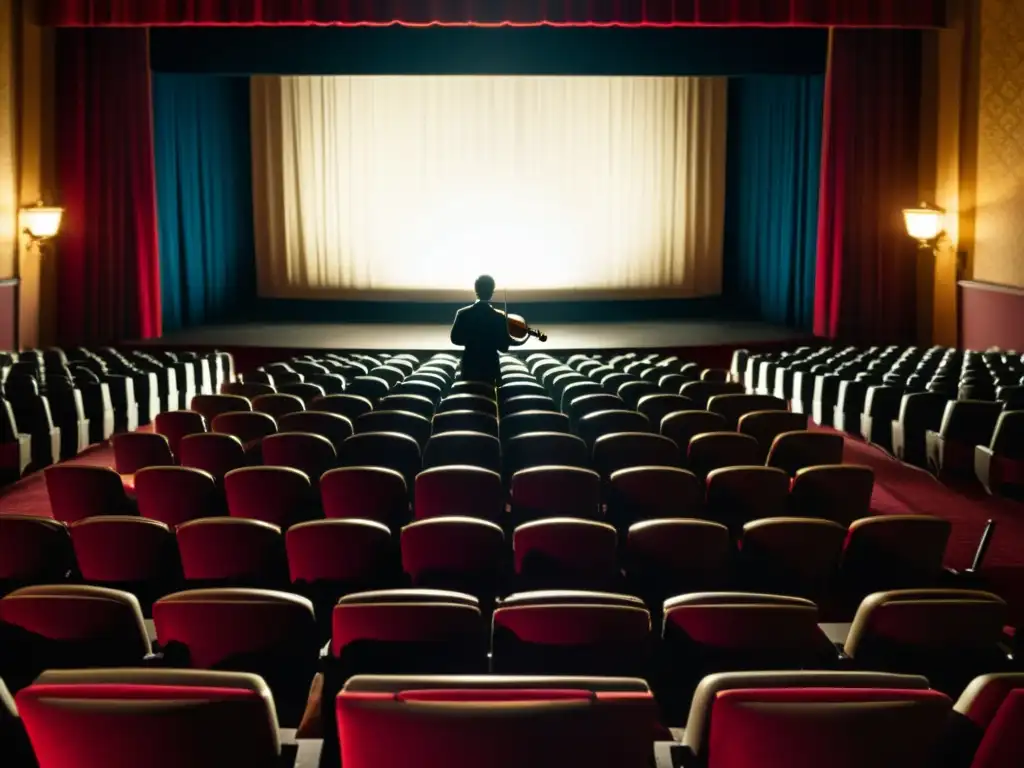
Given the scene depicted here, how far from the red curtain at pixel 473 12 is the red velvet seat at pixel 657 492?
836 cm

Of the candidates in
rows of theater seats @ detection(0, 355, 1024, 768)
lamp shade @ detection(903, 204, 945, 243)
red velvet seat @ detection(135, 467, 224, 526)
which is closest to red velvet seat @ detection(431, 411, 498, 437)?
rows of theater seats @ detection(0, 355, 1024, 768)

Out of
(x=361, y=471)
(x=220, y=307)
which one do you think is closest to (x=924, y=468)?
(x=361, y=471)

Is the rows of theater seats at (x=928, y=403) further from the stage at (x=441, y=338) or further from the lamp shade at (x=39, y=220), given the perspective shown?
the lamp shade at (x=39, y=220)

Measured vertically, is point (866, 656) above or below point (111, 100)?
below

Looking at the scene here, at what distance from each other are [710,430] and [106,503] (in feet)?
10.8

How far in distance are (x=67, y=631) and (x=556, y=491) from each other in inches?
90.1

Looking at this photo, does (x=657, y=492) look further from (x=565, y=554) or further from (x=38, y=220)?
(x=38, y=220)

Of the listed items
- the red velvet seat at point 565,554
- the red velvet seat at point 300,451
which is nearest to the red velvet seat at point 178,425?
the red velvet seat at point 300,451

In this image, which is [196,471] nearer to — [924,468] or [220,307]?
[924,468]

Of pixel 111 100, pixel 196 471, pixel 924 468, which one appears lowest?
pixel 924 468

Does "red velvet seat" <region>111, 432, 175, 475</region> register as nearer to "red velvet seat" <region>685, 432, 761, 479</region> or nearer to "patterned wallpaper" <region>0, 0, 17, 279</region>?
"red velvet seat" <region>685, 432, 761, 479</region>

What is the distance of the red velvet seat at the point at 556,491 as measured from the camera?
4789 millimetres

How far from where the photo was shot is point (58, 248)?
46.7ft

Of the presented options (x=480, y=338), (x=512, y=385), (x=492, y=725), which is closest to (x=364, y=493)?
(x=492, y=725)
